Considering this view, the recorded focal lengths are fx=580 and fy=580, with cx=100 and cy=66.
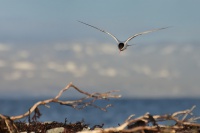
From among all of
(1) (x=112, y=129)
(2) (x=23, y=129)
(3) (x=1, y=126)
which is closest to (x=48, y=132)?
(2) (x=23, y=129)

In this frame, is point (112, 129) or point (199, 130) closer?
point (112, 129)

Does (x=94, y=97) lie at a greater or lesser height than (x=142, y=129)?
greater

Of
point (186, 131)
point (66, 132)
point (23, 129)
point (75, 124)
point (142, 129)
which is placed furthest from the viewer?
point (75, 124)

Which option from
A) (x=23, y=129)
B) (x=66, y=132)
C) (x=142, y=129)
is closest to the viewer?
(x=142, y=129)

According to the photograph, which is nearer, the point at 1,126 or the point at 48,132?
the point at 1,126

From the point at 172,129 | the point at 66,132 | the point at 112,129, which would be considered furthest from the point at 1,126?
the point at 172,129

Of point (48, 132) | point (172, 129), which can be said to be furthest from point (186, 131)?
point (48, 132)

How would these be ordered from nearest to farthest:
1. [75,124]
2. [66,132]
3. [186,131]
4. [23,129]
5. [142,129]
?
[142,129] < [186,131] < [66,132] < [23,129] < [75,124]

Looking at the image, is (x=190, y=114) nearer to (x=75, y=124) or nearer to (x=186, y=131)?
(x=186, y=131)

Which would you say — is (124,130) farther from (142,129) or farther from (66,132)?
(66,132)
